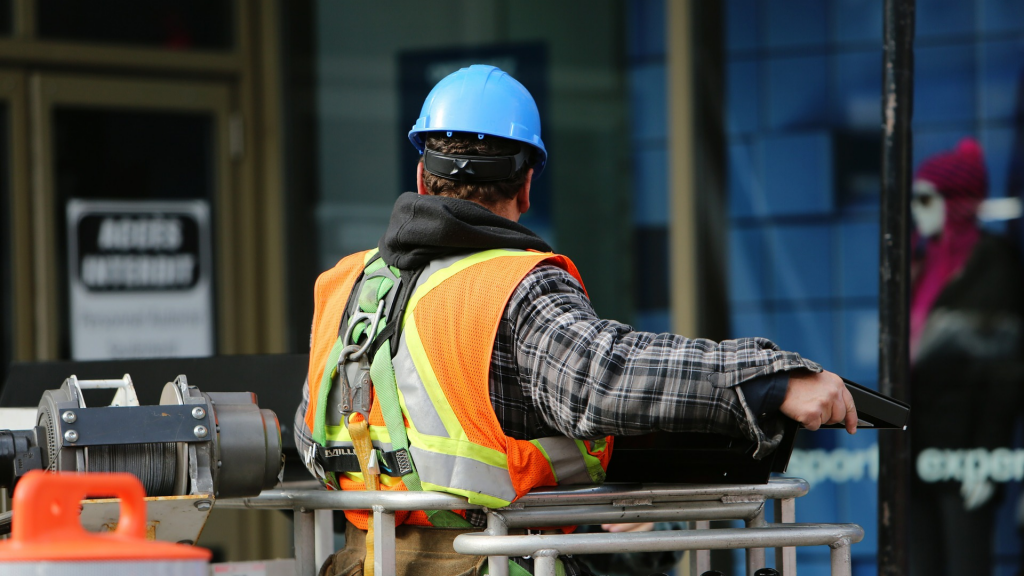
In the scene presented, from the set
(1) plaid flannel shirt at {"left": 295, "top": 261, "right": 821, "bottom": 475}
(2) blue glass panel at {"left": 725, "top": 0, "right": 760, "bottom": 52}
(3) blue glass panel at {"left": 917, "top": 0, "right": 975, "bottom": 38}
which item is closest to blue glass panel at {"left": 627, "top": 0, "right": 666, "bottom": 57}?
(2) blue glass panel at {"left": 725, "top": 0, "right": 760, "bottom": 52}

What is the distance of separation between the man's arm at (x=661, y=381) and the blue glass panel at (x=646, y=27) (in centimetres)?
350

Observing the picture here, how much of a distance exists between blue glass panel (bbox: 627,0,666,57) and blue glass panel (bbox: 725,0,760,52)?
0.31 meters

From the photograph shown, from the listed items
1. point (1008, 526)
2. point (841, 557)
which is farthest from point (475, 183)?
point (1008, 526)

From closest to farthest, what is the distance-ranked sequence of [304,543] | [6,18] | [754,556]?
[754,556], [304,543], [6,18]

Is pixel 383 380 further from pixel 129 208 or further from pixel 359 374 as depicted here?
pixel 129 208

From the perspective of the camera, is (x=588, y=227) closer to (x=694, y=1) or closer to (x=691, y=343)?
(x=694, y=1)

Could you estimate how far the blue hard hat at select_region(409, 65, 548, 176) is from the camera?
2.39 m

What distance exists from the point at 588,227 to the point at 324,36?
1854 millimetres

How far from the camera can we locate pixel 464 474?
A: 2.15 meters

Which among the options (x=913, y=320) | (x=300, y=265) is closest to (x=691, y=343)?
(x=913, y=320)

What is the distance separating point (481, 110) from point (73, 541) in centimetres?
126

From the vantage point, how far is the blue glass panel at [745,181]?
5.21 metres

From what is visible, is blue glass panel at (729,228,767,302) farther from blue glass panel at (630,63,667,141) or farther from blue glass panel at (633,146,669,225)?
blue glass panel at (630,63,667,141)

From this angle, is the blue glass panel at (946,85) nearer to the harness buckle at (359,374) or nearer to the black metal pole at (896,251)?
the black metal pole at (896,251)
